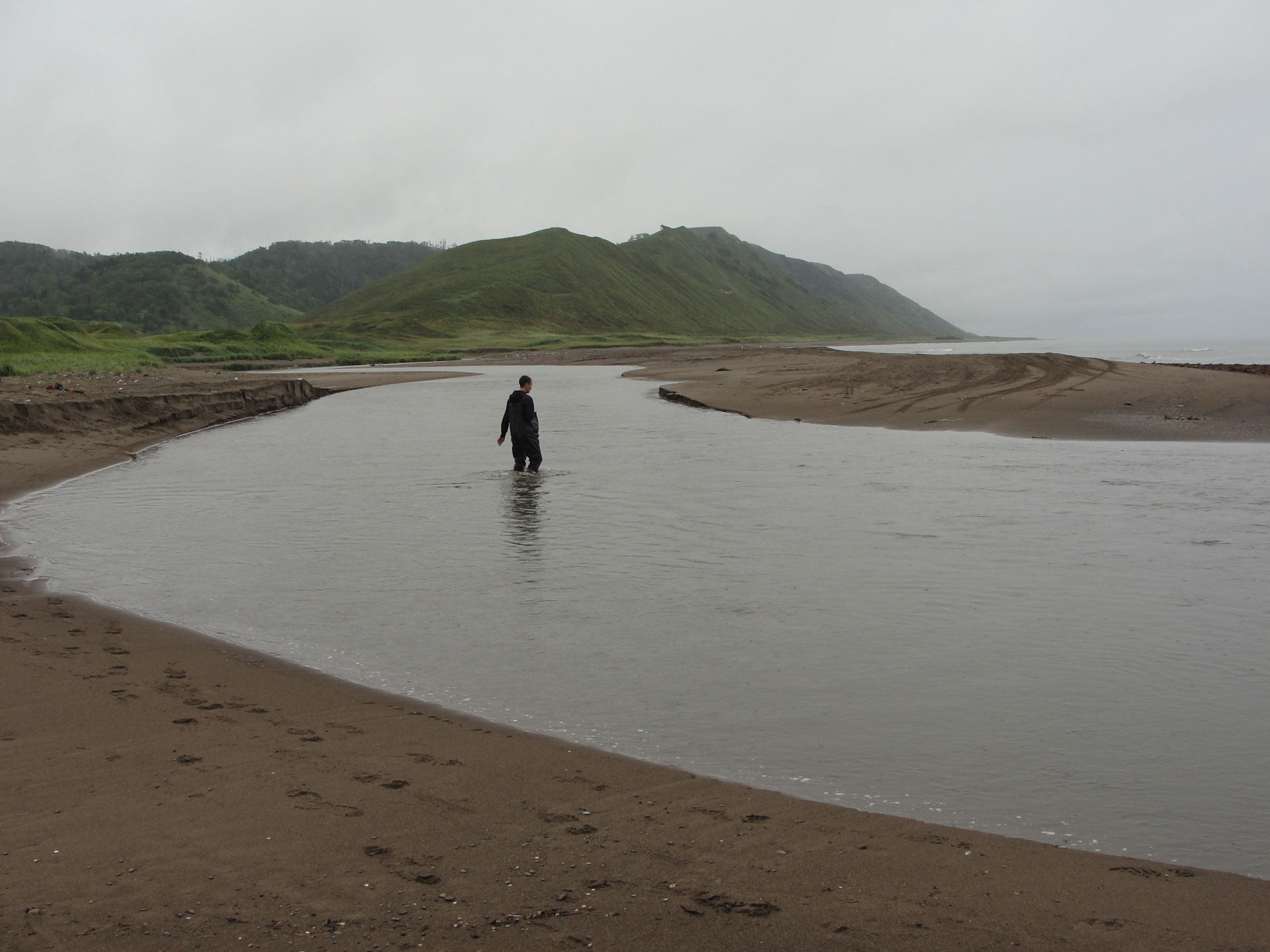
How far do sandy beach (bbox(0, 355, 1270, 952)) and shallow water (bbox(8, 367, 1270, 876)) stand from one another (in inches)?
17.1

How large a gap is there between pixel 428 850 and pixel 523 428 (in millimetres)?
13302

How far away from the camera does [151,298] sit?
166 m

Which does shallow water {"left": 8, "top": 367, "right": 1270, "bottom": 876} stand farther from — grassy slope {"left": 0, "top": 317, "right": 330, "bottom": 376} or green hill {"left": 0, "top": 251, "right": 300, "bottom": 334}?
green hill {"left": 0, "top": 251, "right": 300, "bottom": 334}

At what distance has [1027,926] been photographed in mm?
3578

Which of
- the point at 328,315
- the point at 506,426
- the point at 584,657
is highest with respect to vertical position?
the point at 328,315

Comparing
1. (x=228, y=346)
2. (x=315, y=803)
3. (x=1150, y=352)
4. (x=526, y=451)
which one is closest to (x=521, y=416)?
(x=526, y=451)

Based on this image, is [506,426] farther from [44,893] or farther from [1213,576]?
[44,893]

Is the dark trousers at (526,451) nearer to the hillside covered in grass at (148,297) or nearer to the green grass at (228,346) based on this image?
the green grass at (228,346)

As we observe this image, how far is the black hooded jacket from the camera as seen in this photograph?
661 inches

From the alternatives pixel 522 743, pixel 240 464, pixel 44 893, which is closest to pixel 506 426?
pixel 240 464

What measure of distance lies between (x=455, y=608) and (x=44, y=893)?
4.99 meters

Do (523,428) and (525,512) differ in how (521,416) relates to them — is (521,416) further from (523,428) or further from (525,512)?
(525,512)

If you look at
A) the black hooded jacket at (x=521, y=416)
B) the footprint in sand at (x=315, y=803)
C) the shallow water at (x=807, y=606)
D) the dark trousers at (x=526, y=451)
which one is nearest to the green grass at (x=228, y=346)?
the dark trousers at (x=526, y=451)

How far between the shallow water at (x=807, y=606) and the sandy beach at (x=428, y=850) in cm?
43
